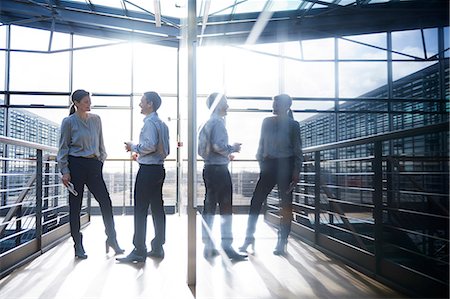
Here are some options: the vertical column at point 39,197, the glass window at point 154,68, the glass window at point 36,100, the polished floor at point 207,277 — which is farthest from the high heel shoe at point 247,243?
the glass window at point 36,100

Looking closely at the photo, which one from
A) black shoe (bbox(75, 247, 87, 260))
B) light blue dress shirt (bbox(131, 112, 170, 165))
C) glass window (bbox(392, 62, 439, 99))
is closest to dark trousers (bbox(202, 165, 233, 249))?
light blue dress shirt (bbox(131, 112, 170, 165))

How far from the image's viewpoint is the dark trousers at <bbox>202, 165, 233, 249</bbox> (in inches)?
62.0

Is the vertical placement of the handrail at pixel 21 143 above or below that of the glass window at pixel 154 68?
below

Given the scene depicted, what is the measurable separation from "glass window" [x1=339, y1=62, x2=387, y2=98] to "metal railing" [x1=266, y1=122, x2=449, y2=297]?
14cm

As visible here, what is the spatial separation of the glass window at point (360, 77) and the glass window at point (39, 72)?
19.0 feet

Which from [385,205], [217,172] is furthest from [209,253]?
[385,205]

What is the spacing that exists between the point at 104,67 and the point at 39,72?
1.02 metres

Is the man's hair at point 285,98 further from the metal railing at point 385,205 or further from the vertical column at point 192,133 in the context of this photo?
the vertical column at point 192,133

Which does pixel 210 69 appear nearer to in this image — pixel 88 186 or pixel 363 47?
pixel 363 47

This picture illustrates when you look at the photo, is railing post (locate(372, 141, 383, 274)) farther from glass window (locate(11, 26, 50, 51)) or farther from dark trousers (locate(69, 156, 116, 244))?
glass window (locate(11, 26, 50, 51))

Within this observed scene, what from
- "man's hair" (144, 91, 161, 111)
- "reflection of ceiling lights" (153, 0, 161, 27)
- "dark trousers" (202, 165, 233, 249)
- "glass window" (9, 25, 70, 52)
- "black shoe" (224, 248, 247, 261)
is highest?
"glass window" (9, 25, 70, 52)

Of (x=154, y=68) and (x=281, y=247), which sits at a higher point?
(x=154, y=68)

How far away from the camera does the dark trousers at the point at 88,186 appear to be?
238 cm

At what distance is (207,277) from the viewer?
1.71 meters
